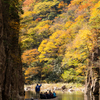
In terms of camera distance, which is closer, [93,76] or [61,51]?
[93,76]

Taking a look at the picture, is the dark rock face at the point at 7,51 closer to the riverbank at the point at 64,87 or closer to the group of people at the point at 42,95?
the group of people at the point at 42,95

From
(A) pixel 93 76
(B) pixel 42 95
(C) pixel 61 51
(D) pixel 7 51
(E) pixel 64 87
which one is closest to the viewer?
(D) pixel 7 51

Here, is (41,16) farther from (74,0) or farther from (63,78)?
(63,78)

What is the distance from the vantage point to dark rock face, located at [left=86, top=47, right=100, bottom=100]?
75.2ft

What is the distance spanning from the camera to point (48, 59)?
42.5 metres

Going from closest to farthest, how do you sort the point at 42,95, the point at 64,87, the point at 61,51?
1. the point at 42,95
2. the point at 64,87
3. the point at 61,51

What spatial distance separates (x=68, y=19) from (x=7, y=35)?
42089mm

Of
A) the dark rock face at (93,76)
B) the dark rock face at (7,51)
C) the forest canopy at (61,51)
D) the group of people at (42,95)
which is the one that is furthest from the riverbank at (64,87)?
the dark rock face at (7,51)

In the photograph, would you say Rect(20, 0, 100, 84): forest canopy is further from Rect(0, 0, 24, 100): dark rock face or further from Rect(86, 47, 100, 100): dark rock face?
Rect(0, 0, 24, 100): dark rock face

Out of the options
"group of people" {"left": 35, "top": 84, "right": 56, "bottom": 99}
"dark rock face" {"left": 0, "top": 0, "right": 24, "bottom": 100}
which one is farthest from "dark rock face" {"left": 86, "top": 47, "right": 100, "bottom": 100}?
"dark rock face" {"left": 0, "top": 0, "right": 24, "bottom": 100}

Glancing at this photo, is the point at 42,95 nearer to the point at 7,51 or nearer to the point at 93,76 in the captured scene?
the point at 7,51

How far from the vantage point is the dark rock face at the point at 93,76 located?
22.9 meters

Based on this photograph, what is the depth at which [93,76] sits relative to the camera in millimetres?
23594

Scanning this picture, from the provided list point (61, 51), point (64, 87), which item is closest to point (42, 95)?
point (64, 87)
